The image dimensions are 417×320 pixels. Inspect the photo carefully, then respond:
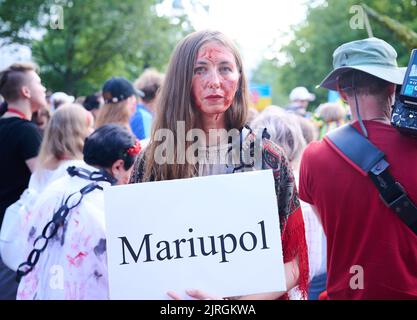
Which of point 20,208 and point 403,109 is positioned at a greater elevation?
point 20,208

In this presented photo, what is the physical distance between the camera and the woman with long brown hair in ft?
7.25

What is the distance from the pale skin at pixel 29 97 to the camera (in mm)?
4434

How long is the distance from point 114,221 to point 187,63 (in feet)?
2.16

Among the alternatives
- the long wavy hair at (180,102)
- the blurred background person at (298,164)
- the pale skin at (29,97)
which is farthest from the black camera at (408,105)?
the pale skin at (29,97)

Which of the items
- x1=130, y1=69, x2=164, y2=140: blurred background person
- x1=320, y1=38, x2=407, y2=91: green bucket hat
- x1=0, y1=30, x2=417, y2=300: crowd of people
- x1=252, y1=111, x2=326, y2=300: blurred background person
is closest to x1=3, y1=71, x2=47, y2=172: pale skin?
x1=130, y1=69, x2=164, y2=140: blurred background person

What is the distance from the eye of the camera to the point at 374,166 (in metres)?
2.37

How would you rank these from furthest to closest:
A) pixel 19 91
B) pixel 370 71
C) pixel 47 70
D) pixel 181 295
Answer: pixel 47 70
pixel 19 91
pixel 370 71
pixel 181 295

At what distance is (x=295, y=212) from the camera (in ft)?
7.27

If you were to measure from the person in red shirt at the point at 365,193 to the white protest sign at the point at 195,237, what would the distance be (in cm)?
55

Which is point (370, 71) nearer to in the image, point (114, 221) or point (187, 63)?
point (187, 63)

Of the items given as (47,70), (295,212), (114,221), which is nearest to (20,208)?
(114,221)

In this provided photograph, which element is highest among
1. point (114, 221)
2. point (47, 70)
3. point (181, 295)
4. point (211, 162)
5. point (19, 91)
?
point (47, 70)

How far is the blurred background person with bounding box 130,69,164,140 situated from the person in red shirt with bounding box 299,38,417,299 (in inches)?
120

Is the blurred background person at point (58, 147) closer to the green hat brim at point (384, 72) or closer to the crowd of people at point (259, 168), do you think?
the crowd of people at point (259, 168)
